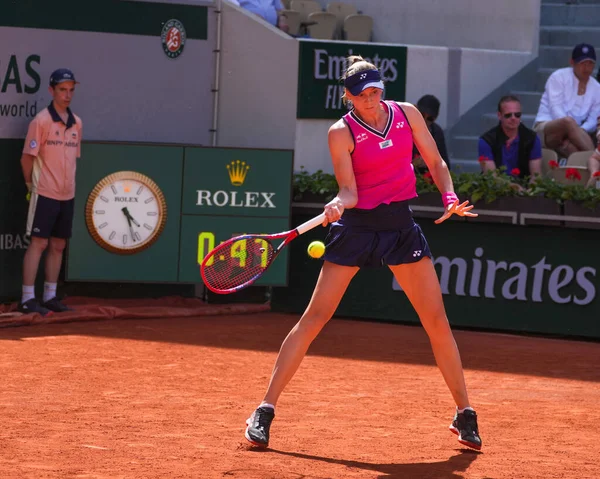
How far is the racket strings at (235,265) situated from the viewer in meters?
5.79

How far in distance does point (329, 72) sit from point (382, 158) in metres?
6.90

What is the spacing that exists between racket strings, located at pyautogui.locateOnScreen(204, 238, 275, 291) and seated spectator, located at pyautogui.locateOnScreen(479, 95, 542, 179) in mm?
5167

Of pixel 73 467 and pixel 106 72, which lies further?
pixel 106 72

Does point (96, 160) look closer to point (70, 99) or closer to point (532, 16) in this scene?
point (70, 99)

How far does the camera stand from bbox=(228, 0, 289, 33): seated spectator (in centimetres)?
1313

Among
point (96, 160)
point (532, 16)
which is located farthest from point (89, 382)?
point (532, 16)

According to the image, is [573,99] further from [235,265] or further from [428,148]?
[235,265]

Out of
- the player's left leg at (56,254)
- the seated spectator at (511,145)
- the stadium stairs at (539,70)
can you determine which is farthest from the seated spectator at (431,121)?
the player's left leg at (56,254)

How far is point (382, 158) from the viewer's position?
545cm

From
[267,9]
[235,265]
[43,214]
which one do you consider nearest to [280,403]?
[235,265]

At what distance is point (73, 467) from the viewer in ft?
16.5

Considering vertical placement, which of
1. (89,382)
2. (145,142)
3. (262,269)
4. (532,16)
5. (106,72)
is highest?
(532,16)

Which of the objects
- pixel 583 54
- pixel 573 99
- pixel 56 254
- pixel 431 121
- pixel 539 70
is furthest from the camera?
pixel 539 70

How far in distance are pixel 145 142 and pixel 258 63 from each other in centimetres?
150
